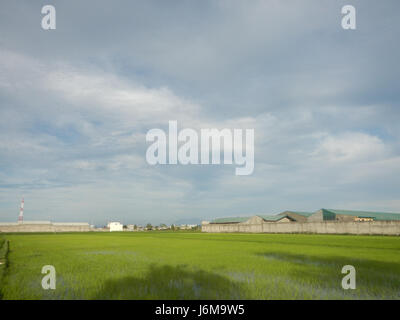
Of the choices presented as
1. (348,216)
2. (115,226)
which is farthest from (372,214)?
(115,226)

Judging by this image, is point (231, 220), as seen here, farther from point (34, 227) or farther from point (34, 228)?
point (34, 228)

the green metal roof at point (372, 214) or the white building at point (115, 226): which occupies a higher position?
the green metal roof at point (372, 214)

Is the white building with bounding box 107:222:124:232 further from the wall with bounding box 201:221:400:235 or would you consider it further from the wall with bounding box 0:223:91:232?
the wall with bounding box 201:221:400:235

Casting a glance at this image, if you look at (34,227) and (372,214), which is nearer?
(372,214)

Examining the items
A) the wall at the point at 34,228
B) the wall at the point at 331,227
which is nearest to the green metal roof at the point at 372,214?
the wall at the point at 331,227

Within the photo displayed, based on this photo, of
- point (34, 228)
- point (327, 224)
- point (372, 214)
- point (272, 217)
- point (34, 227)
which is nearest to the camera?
point (327, 224)

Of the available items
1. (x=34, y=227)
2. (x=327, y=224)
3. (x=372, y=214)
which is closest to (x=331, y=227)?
(x=327, y=224)

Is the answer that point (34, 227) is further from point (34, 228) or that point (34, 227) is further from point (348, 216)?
point (348, 216)

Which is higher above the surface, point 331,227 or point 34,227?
point 331,227

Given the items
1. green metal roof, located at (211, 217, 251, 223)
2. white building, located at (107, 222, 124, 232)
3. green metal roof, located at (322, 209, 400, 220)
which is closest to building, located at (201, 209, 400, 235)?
green metal roof, located at (322, 209, 400, 220)

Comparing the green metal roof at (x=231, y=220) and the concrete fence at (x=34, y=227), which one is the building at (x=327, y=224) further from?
the concrete fence at (x=34, y=227)

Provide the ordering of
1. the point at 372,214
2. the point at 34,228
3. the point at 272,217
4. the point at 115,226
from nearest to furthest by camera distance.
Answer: the point at 372,214, the point at 272,217, the point at 34,228, the point at 115,226

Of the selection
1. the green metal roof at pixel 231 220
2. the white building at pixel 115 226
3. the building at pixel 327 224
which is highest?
the building at pixel 327 224
